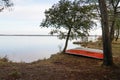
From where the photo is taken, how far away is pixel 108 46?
9.55 m

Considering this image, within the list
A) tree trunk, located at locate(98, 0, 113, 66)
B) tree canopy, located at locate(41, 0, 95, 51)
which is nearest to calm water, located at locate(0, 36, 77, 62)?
tree canopy, located at locate(41, 0, 95, 51)

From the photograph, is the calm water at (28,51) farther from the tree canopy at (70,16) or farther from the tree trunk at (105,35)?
the tree trunk at (105,35)

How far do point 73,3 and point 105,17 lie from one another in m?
8.22

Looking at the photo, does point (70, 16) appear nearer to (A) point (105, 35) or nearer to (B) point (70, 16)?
(B) point (70, 16)

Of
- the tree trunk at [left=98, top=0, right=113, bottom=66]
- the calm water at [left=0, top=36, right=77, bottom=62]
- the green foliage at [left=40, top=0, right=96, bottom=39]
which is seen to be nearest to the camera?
the tree trunk at [left=98, top=0, right=113, bottom=66]

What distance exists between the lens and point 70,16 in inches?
681

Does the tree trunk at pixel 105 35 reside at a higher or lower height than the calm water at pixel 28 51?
higher

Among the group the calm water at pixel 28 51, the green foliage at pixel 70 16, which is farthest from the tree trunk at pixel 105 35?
the calm water at pixel 28 51

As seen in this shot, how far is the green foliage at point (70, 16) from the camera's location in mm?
17094

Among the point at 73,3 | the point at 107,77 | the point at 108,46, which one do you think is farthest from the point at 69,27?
the point at 107,77

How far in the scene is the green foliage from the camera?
1709 centimetres

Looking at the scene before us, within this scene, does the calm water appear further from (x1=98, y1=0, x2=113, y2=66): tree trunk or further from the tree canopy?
(x1=98, y1=0, x2=113, y2=66): tree trunk

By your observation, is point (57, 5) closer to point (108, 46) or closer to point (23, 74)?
point (108, 46)

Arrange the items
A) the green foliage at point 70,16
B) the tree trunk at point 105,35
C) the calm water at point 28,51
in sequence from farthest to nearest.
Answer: the calm water at point 28,51 → the green foliage at point 70,16 → the tree trunk at point 105,35
